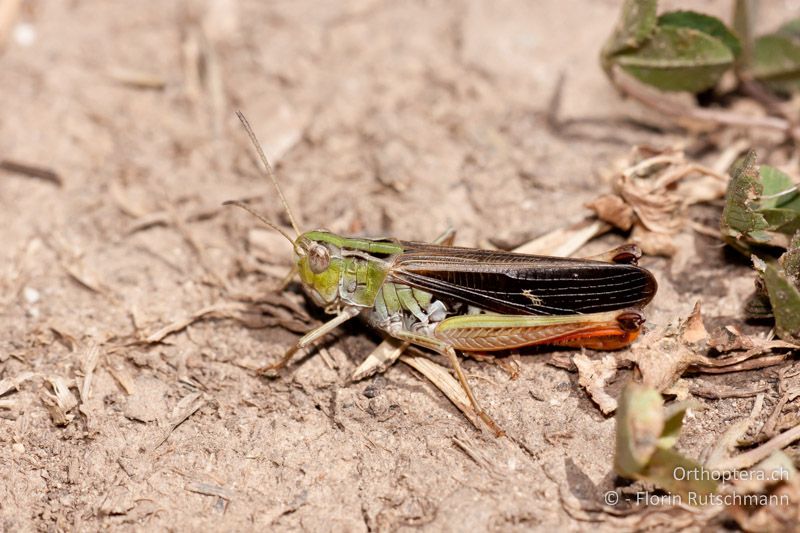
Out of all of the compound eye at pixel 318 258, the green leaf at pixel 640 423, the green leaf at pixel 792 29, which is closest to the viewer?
the green leaf at pixel 640 423

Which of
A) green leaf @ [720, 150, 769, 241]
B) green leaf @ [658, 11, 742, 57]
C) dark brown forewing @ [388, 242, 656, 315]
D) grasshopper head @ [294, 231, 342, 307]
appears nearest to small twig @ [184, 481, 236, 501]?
grasshopper head @ [294, 231, 342, 307]

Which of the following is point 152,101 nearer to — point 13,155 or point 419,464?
point 13,155

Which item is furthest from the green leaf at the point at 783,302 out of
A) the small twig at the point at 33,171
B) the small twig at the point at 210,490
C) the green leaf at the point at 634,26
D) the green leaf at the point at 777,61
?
the small twig at the point at 33,171

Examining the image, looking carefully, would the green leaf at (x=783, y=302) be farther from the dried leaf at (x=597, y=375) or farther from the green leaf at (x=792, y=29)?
the green leaf at (x=792, y=29)

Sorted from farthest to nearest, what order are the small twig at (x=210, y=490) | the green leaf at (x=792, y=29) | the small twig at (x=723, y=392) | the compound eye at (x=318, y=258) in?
1. the green leaf at (x=792, y=29)
2. the compound eye at (x=318, y=258)
3. the small twig at (x=723, y=392)
4. the small twig at (x=210, y=490)

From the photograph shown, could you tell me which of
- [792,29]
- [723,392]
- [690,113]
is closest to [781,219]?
[723,392]

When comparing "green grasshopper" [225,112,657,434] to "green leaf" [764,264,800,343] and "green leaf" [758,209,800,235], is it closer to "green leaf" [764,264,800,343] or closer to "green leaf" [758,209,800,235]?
"green leaf" [764,264,800,343]
